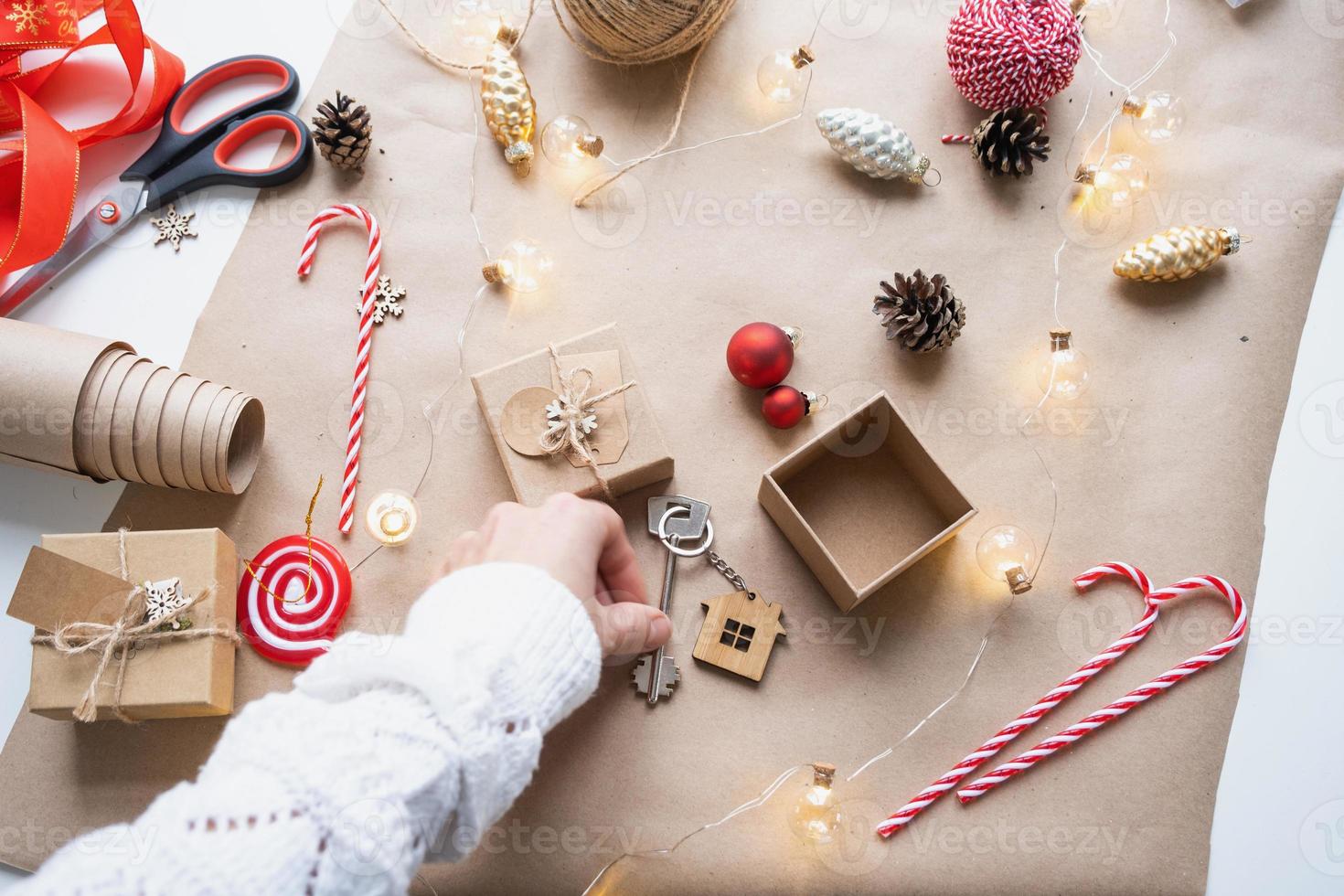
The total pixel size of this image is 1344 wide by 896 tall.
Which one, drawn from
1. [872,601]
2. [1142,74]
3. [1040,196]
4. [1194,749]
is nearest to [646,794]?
[872,601]

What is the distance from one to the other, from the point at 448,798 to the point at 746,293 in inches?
36.9

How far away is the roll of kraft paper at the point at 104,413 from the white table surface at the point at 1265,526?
16 cm

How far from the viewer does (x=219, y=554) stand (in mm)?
1304

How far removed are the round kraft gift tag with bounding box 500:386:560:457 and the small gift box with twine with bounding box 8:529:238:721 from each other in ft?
1.47

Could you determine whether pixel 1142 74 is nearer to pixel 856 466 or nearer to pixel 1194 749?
pixel 856 466

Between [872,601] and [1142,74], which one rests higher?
[1142,74]

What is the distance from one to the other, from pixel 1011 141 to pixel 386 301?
3.52 ft

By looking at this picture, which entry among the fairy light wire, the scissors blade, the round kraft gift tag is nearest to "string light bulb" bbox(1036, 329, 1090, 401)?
the fairy light wire

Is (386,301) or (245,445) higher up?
(386,301)

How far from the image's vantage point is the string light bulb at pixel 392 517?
1.40m

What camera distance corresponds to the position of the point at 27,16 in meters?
1.49

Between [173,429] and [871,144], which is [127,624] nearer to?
[173,429]

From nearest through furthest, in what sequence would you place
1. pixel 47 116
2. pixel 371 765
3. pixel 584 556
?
pixel 371 765 → pixel 584 556 → pixel 47 116

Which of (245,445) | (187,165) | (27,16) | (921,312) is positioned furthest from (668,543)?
(27,16)
